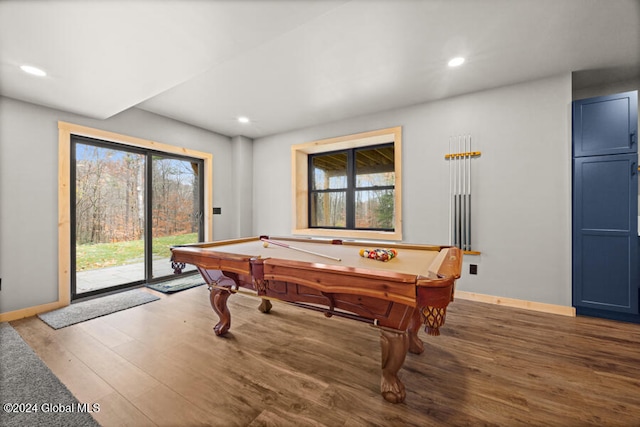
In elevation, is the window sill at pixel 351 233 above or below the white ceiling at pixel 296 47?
below

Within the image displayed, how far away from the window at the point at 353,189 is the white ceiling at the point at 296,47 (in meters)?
A: 1.14

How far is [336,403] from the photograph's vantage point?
141cm

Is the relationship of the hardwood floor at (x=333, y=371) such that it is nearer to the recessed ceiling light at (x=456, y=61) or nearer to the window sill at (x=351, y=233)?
the window sill at (x=351, y=233)

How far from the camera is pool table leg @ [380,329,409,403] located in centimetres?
141

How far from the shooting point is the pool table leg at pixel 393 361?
1.41 m

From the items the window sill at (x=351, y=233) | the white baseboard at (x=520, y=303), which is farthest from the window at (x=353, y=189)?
the white baseboard at (x=520, y=303)

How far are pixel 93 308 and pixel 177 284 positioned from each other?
97 centimetres

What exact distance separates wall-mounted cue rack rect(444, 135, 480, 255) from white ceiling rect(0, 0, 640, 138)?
2.15ft

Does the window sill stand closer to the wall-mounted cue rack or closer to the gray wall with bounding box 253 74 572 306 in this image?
the gray wall with bounding box 253 74 572 306

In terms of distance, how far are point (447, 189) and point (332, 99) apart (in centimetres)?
187

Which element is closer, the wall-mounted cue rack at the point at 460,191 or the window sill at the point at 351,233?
the wall-mounted cue rack at the point at 460,191

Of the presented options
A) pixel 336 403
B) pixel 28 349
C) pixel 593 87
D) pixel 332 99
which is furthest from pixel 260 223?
pixel 593 87

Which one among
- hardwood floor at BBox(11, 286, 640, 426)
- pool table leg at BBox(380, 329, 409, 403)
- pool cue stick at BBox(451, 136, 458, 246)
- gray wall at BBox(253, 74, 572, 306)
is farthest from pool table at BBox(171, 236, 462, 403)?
gray wall at BBox(253, 74, 572, 306)

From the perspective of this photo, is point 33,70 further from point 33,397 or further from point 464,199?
point 464,199
